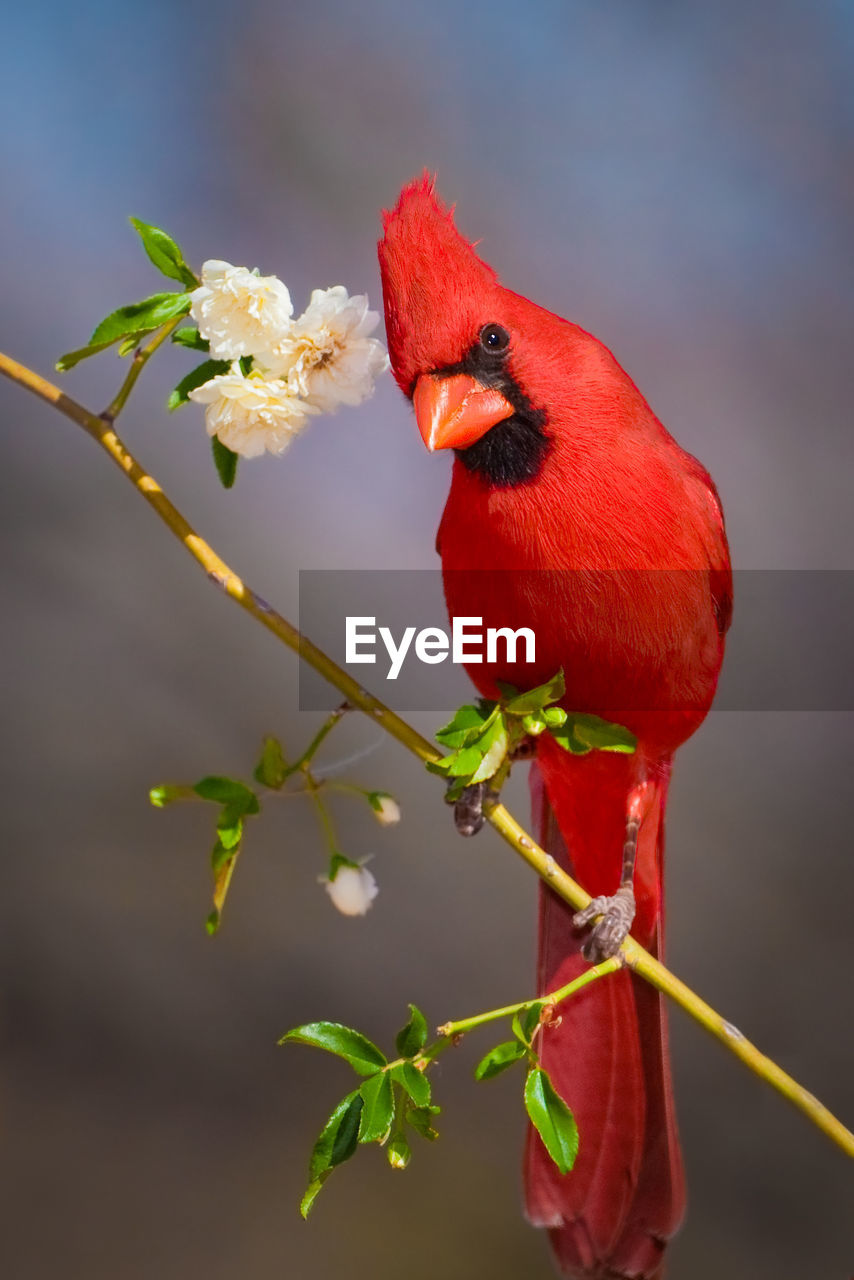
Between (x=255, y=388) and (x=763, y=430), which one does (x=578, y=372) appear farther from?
(x=763, y=430)

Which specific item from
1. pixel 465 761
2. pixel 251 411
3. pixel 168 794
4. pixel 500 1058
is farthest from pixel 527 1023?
pixel 251 411

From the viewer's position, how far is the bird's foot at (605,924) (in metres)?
0.72

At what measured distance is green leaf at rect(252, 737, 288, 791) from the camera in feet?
2.28

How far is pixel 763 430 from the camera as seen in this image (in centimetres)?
109

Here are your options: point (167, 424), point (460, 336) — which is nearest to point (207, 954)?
point (167, 424)

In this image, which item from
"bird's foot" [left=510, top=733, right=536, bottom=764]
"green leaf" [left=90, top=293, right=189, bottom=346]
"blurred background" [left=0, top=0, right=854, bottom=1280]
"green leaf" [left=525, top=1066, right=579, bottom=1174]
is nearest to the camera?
"green leaf" [left=525, top=1066, right=579, bottom=1174]

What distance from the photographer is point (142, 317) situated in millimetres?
659

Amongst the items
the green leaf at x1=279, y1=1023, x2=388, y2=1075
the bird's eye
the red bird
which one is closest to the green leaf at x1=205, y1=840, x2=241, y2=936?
the green leaf at x1=279, y1=1023, x2=388, y2=1075

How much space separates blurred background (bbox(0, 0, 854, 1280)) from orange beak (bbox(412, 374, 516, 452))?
443 millimetres

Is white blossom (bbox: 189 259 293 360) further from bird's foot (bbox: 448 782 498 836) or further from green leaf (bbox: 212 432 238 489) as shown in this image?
bird's foot (bbox: 448 782 498 836)

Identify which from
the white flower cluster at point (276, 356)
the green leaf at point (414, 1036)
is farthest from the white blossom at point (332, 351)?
the green leaf at point (414, 1036)

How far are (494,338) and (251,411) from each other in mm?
146

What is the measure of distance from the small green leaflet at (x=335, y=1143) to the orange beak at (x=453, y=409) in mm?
352

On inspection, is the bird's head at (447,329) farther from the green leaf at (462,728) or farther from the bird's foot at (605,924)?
the bird's foot at (605,924)
